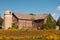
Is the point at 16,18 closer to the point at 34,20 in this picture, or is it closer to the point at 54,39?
the point at 34,20

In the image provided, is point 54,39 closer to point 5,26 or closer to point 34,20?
point 5,26

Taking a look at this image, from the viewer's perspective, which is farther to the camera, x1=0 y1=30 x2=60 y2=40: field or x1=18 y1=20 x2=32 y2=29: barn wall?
x1=18 y1=20 x2=32 y2=29: barn wall

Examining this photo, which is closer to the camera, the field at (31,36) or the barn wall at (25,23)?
the field at (31,36)

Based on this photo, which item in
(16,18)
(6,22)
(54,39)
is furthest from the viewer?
(16,18)

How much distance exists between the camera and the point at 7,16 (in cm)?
7038

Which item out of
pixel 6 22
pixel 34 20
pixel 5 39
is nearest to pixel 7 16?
pixel 6 22

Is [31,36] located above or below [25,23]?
below

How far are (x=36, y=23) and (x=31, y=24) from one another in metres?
2.56

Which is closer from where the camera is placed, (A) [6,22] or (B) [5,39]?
(B) [5,39]

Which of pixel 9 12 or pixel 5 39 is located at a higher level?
pixel 9 12

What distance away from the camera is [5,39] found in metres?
17.2

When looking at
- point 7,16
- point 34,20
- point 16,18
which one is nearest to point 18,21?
point 16,18

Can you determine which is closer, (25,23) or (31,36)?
(31,36)

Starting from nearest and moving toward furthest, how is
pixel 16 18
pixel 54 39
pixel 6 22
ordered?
1. pixel 54 39
2. pixel 6 22
3. pixel 16 18
